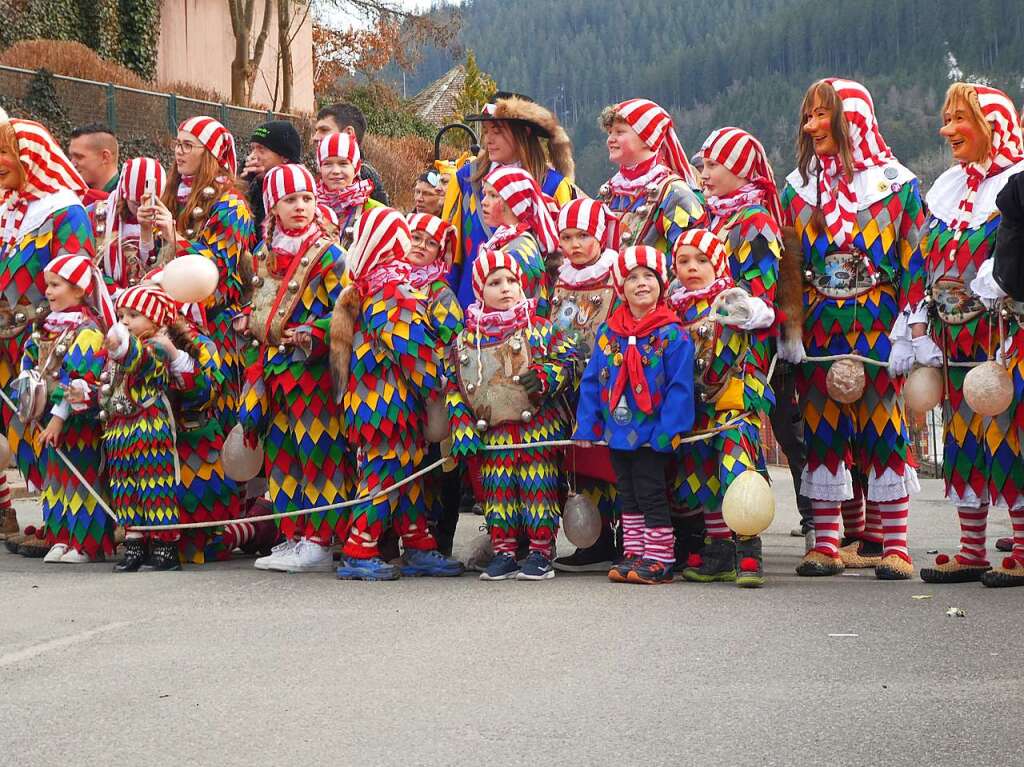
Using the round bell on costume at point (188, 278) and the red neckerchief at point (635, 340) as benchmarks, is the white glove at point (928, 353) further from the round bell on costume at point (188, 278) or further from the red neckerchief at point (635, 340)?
the round bell on costume at point (188, 278)

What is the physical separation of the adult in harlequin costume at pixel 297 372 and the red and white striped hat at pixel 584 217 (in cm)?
→ 113

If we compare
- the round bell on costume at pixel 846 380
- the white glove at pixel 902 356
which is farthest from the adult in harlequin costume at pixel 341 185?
the white glove at pixel 902 356

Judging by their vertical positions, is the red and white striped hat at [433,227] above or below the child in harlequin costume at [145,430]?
above

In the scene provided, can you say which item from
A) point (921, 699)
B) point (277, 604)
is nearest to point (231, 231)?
point (277, 604)

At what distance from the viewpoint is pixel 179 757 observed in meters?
4.21

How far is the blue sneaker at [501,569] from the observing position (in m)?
7.28

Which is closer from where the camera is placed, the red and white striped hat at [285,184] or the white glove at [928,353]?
the white glove at [928,353]

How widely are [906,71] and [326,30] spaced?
139 ft

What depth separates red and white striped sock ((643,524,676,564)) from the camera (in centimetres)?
706

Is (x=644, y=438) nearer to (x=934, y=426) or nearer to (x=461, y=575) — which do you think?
(x=461, y=575)

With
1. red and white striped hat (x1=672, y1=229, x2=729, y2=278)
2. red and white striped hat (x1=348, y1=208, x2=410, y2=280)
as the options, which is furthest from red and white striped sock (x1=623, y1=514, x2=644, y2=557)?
red and white striped hat (x1=348, y1=208, x2=410, y2=280)

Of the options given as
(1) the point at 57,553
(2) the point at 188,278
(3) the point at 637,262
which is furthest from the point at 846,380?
(1) the point at 57,553

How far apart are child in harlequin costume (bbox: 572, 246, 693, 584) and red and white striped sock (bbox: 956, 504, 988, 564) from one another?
4.33 feet

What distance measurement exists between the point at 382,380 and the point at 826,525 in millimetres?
2266
